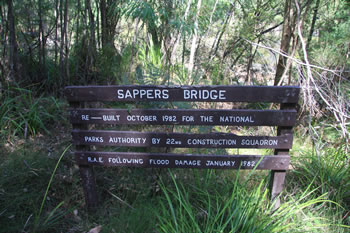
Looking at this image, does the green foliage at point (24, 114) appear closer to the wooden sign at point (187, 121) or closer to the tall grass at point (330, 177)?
A: the wooden sign at point (187, 121)

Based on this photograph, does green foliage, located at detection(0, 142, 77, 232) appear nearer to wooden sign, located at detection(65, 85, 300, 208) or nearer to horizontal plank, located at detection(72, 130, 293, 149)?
horizontal plank, located at detection(72, 130, 293, 149)

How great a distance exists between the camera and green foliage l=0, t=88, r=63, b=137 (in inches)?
135

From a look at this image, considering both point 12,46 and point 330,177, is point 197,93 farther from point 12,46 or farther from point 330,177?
point 12,46

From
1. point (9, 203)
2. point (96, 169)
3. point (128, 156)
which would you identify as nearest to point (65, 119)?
point (96, 169)

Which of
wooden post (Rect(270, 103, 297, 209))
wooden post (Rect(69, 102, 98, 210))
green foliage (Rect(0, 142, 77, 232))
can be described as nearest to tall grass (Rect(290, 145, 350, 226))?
wooden post (Rect(270, 103, 297, 209))

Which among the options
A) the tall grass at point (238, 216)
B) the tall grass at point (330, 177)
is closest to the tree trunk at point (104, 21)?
the tall grass at point (238, 216)

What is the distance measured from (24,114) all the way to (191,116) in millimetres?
2603

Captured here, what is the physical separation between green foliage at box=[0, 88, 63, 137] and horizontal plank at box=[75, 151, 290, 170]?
1.56 meters

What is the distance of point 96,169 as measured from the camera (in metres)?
3.11

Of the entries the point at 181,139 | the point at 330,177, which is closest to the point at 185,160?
the point at 181,139

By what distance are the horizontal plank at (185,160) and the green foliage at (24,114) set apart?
156 centimetres

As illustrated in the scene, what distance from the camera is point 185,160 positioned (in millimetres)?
2359

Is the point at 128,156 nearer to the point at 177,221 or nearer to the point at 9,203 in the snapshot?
the point at 177,221

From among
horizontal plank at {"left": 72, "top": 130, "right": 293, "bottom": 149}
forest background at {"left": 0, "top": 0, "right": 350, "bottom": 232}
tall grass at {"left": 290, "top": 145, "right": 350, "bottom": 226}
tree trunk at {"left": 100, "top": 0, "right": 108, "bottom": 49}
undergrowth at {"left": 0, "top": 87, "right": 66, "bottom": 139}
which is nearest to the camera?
horizontal plank at {"left": 72, "top": 130, "right": 293, "bottom": 149}
